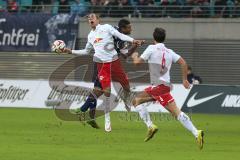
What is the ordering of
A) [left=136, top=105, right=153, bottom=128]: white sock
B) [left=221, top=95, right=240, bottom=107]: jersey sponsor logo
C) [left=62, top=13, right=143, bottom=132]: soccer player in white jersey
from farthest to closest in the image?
[left=221, top=95, right=240, bottom=107]: jersey sponsor logo < [left=62, top=13, right=143, bottom=132]: soccer player in white jersey < [left=136, top=105, right=153, bottom=128]: white sock

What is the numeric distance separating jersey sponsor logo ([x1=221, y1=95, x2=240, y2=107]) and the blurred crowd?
8.32 metres

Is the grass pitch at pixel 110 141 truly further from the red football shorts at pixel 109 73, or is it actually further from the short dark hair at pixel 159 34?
the short dark hair at pixel 159 34

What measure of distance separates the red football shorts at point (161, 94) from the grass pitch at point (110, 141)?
89cm

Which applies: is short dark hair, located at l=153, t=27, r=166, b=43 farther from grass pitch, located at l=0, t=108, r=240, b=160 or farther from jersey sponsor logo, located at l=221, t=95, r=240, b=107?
jersey sponsor logo, located at l=221, t=95, r=240, b=107

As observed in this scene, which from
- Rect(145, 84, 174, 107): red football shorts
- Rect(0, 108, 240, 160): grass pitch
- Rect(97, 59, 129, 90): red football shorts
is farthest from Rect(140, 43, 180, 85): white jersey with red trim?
Rect(97, 59, 129, 90): red football shorts

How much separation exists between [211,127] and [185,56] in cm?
1452

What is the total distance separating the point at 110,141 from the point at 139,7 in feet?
66.5

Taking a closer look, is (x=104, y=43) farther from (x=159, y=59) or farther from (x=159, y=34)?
(x=159, y=34)

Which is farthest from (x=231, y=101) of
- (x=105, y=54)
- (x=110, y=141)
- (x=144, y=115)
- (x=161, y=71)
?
(x=110, y=141)

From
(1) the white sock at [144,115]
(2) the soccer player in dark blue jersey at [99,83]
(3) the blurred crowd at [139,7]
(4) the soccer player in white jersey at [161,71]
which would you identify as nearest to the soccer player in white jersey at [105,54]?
(2) the soccer player in dark blue jersey at [99,83]

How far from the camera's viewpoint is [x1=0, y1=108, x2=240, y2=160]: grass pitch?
1381cm

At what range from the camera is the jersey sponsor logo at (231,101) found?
27227 millimetres

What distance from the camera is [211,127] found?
21.5 metres

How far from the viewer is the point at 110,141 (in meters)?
16.3
